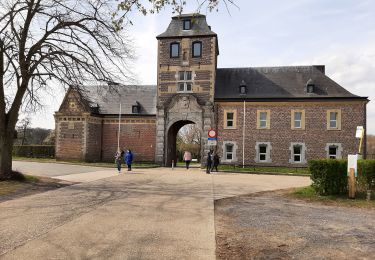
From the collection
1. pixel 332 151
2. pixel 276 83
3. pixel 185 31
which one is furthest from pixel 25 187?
pixel 332 151

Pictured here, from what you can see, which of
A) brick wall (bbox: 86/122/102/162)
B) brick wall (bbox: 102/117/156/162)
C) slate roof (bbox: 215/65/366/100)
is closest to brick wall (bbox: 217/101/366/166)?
slate roof (bbox: 215/65/366/100)

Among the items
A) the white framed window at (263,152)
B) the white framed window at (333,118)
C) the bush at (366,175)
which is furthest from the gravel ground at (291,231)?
the white framed window at (333,118)

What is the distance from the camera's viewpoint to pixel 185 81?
30.8 metres

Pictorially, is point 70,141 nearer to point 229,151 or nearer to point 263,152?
point 229,151

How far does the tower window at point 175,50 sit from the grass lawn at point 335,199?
21.1m

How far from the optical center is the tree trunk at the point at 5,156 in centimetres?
1415

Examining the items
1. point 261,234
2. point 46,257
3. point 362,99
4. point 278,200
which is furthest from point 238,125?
point 46,257

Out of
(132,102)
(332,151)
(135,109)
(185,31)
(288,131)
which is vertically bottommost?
(332,151)

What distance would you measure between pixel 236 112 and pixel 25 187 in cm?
2079

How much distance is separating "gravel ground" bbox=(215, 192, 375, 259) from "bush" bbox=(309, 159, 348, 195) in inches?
61.7

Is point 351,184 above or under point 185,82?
under

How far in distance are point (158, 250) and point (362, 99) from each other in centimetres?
2788

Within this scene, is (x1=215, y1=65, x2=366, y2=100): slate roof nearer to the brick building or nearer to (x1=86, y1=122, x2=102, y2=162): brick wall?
the brick building

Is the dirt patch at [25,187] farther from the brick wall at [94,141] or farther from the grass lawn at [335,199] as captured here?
the brick wall at [94,141]
